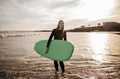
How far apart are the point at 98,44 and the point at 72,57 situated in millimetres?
728

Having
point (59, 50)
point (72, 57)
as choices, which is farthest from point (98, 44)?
point (59, 50)

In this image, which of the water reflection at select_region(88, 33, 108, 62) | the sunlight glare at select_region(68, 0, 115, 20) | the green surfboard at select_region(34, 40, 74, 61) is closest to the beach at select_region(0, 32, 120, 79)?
the water reflection at select_region(88, 33, 108, 62)

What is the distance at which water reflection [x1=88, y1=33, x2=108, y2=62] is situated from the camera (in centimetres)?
502

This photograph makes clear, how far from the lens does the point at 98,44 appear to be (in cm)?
536

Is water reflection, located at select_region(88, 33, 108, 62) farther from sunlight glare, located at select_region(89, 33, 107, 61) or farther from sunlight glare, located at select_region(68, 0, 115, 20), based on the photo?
sunlight glare, located at select_region(68, 0, 115, 20)

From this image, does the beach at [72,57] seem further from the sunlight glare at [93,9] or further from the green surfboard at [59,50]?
the sunlight glare at [93,9]

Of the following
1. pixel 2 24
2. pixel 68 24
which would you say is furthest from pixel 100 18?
pixel 2 24

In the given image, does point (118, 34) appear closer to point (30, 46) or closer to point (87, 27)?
point (87, 27)

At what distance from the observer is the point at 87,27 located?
5.29 meters

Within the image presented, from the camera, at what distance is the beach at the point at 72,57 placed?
14.1 ft

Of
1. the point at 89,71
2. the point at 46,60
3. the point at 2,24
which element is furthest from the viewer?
the point at 2,24

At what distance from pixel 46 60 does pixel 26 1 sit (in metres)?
1.34

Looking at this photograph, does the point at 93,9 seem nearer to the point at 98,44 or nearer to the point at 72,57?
the point at 98,44

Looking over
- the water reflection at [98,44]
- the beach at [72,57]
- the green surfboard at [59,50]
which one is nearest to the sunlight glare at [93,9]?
the beach at [72,57]
